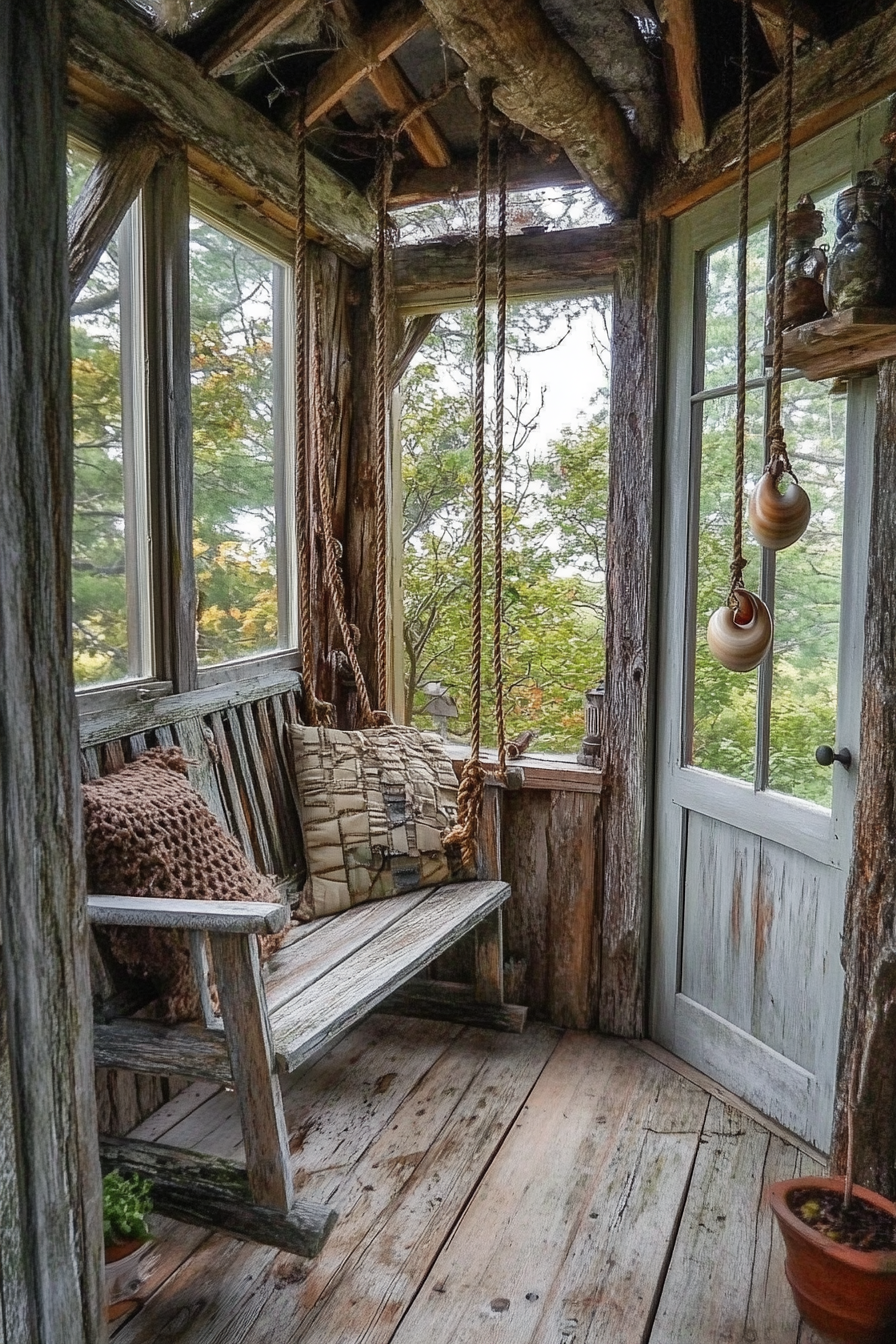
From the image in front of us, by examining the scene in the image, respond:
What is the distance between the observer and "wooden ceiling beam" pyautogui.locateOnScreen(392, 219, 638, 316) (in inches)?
105

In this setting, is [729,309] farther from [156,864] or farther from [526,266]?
[156,864]

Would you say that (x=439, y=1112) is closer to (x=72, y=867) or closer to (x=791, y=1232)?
(x=791, y=1232)


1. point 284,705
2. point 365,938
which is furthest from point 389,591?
point 365,938

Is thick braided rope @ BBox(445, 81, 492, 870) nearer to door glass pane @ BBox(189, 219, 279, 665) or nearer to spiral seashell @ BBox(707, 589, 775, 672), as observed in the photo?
spiral seashell @ BBox(707, 589, 775, 672)

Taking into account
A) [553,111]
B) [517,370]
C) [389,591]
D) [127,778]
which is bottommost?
[127,778]

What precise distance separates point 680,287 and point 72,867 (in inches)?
86.9

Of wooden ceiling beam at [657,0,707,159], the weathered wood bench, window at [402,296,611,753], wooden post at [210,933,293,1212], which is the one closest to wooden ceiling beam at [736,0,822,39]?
wooden ceiling beam at [657,0,707,159]

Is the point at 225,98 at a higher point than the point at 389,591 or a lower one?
higher

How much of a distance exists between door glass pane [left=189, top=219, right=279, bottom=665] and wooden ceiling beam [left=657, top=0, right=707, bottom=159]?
119 centimetres

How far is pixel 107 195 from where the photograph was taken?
6.58 feet

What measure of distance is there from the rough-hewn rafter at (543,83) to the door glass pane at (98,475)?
87 cm

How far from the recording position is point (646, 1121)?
2336mm

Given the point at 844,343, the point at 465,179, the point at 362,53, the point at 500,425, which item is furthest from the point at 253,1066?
the point at 465,179

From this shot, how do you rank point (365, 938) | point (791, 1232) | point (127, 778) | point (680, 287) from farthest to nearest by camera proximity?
1. point (680, 287)
2. point (365, 938)
3. point (127, 778)
4. point (791, 1232)
